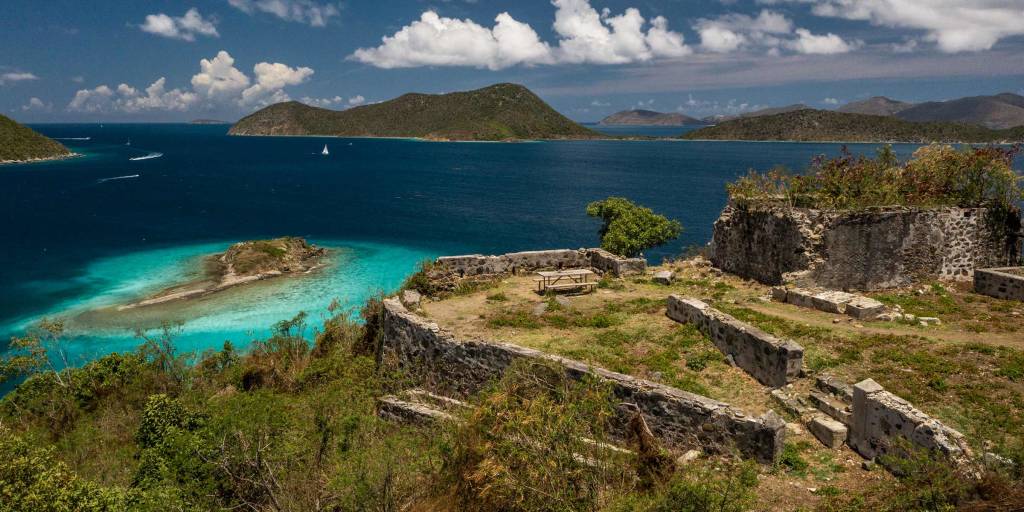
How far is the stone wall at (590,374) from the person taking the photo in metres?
10.3

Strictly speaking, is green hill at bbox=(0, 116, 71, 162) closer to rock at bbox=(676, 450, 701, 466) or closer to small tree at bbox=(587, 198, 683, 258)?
small tree at bbox=(587, 198, 683, 258)

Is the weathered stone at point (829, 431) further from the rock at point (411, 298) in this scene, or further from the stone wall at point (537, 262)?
the rock at point (411, 298)

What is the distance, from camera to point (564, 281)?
2025cm

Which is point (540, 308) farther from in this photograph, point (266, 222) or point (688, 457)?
point (266, 222)

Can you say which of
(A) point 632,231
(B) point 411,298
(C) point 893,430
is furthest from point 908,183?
(B) point 411,298

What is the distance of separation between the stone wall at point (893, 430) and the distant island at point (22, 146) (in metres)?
188

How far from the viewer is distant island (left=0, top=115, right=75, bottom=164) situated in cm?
14562

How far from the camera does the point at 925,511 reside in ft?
23.7

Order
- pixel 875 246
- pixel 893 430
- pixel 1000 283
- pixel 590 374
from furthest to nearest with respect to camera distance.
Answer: pixel 875 246, pixel 1000 283, pixel 590 374, pixel 893 430

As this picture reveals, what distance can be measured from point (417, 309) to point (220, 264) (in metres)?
43.5

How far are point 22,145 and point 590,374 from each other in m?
198

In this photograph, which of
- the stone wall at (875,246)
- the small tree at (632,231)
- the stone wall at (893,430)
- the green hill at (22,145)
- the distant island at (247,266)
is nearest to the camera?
the stone wall at (893,430)

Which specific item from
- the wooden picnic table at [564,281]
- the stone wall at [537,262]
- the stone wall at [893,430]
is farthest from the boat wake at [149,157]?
the stone wall at [893,430]

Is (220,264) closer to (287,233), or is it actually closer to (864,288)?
(287,233)
